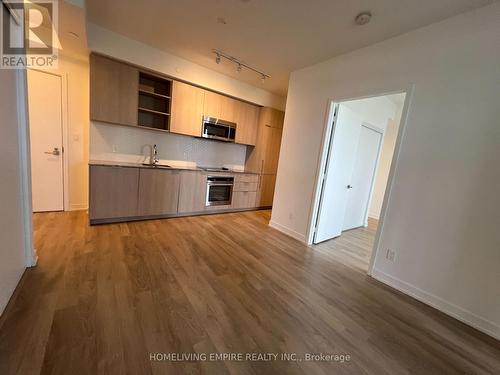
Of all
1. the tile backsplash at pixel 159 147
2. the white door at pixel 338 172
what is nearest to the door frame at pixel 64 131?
A: the tile backsplash at pixel 159 147

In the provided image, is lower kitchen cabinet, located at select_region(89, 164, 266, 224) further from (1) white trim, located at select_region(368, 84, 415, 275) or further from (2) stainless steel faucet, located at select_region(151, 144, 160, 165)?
(1) white trim, located at select_region(368, 84, 415, 275)

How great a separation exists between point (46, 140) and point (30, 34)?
1410 mm

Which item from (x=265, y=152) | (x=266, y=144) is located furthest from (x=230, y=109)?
(x=265, y=152)

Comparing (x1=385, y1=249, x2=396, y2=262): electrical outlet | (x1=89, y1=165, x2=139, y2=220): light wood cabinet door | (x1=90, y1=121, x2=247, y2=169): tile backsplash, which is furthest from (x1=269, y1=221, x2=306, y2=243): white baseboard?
(x1=89, y1=165, x2=139, y2=220): light wood cabinet door

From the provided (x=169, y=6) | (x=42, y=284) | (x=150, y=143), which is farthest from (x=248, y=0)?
(x=42, y=284)

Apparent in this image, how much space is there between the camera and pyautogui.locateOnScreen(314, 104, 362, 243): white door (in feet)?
10.1

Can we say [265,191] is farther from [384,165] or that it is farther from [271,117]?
[384,165]

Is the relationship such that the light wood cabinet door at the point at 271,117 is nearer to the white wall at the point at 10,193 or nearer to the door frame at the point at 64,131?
the door frame at the point at 64,131

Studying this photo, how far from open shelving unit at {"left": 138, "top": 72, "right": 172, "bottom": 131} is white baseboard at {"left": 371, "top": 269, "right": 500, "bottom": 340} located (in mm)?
3890

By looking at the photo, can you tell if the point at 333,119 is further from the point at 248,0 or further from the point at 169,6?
the point at 169,6

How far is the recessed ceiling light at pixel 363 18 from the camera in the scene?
202 cm

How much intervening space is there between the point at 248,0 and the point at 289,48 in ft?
3.16

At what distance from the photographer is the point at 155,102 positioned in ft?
12.4

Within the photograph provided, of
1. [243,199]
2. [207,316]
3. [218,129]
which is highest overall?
[218,129]
